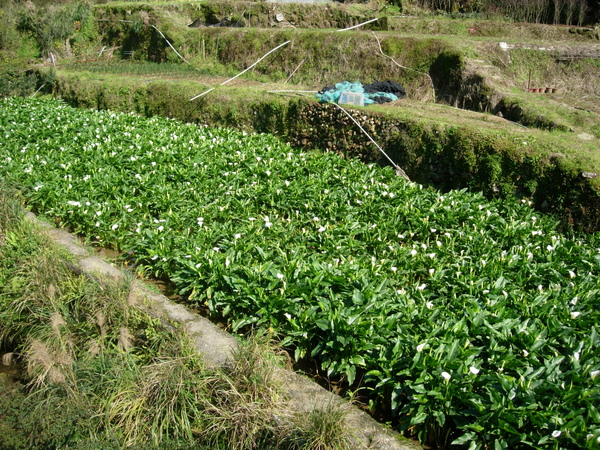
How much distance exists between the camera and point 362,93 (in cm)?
1012

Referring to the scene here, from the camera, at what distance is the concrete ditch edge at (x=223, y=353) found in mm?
3266

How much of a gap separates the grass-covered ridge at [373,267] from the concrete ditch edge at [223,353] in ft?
0.70

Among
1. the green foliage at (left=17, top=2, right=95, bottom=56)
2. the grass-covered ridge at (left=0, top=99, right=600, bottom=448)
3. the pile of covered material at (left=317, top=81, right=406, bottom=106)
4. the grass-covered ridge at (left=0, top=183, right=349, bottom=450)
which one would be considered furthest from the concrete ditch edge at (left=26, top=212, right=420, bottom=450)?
the green foliage at (left=17, top=2, right=95, bottom=56)

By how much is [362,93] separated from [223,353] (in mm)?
7263

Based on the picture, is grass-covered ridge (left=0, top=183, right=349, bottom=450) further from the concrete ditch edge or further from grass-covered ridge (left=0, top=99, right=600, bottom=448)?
grass-covered ridge (left=0, top=99, right=600, bottom=448)

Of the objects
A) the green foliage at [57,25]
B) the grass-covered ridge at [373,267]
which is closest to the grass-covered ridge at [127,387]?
the grass-covered ridge at [373,267]

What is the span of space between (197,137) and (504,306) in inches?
285

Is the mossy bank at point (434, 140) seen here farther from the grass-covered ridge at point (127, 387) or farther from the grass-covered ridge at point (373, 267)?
the grass-covered ridge at point (127, 387)

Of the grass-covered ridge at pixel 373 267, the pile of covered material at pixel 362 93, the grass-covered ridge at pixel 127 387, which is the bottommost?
the grass-covered ridge at pixel 127 387

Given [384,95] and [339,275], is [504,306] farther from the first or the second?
[384,95]

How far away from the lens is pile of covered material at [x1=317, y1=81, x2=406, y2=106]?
32.8ft

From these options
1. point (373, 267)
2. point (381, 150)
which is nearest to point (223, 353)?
point (373, 267)

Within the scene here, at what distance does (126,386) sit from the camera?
12.6 feet

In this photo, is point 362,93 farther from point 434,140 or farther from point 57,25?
point 57,25
